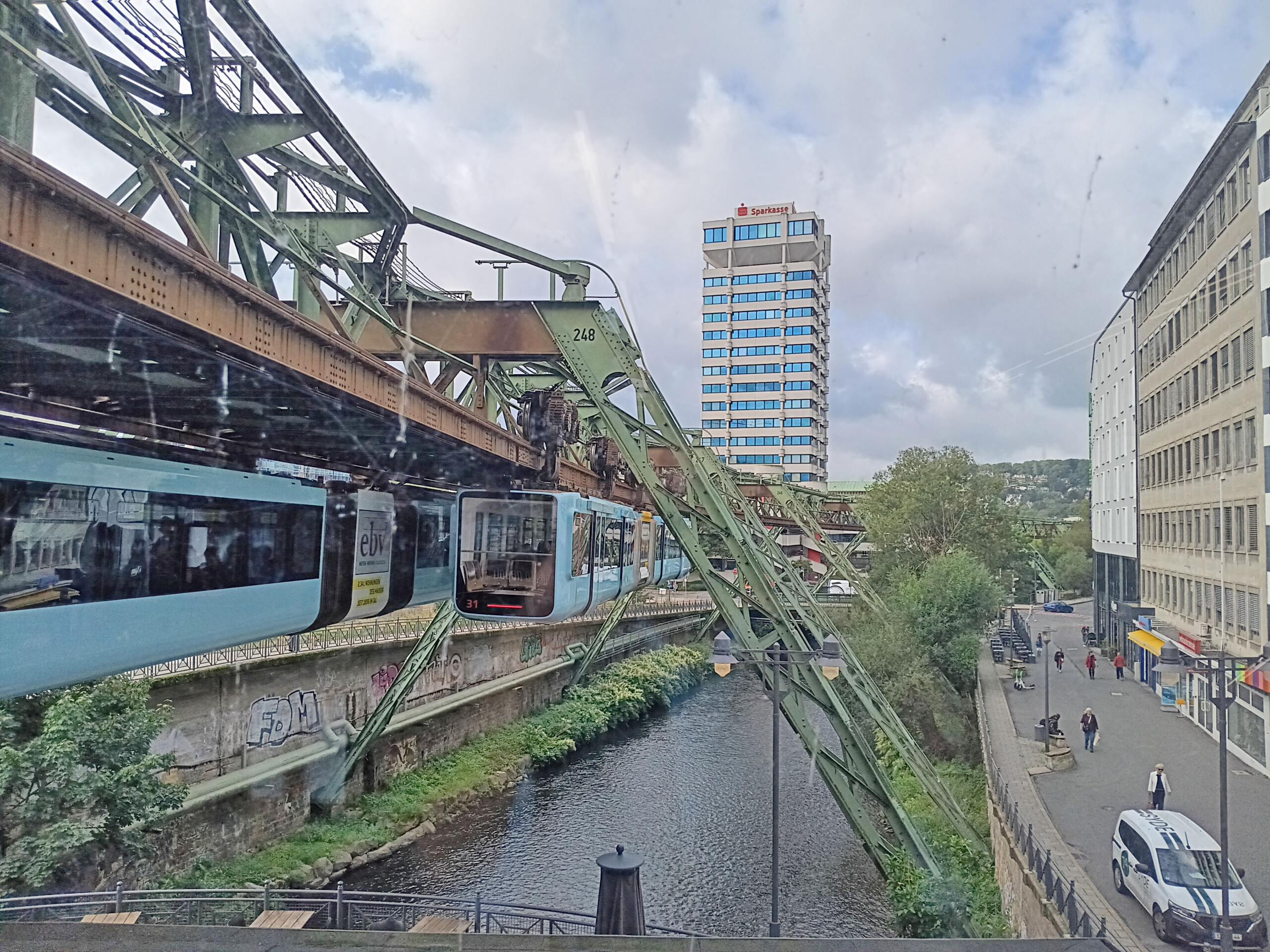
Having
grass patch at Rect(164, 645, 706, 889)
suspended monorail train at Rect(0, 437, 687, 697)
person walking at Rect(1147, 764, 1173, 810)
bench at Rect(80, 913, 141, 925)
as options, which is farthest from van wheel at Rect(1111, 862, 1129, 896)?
grass patch at Rect(164, 645, 706, 889)

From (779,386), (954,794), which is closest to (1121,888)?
(954,794)

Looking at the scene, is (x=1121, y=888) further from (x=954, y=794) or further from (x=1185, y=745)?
(x=1185, y=745)

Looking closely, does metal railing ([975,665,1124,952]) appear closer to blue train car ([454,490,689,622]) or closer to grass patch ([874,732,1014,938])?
grass patch ([874,732,1014,938])

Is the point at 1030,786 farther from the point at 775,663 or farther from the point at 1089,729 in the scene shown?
the point at 775,663

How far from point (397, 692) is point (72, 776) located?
9038 mm

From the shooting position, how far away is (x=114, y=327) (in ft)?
21.9

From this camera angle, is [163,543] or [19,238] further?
[163,543]

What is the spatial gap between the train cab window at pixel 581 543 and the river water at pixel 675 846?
5571 millimetres

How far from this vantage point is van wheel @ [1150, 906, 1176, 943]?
35.9 ft

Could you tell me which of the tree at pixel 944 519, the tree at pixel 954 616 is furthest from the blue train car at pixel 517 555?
the tree at pixel 944 519

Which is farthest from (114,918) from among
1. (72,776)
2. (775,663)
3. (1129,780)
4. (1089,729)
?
(1089,729)

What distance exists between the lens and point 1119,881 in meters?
12.7

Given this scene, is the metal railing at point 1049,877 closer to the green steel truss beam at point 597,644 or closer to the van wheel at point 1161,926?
the van wheel at point 1161,926

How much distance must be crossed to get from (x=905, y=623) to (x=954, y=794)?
33.9 feet
